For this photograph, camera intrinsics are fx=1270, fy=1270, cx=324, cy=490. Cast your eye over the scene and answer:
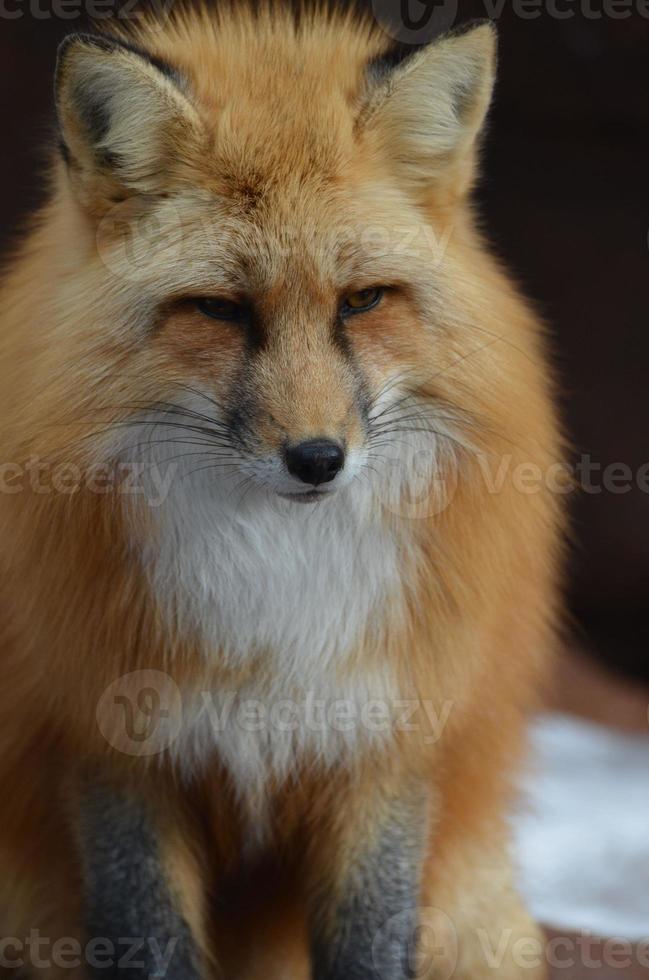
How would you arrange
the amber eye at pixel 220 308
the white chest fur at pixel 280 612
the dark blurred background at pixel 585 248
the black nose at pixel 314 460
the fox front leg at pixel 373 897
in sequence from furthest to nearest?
the dark blurred background at pixel 585 248 → the fox front leg at pixel 373 897 → the white chest fur at pixel 280 612 → the amber eye at pixel 220 308 → the black nose at pixel 314 460

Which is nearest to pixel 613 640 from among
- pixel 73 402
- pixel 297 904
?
pixel 297 904

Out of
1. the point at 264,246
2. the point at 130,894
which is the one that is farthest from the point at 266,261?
the point at 130,894

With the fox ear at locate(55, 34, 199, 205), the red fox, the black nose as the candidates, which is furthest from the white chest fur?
the fox ear at locate(55, 34, 199, 205)

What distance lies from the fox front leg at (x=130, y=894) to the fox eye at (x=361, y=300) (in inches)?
40.1

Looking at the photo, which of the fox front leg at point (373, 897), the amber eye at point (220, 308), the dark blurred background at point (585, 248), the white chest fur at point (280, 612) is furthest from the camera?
the dark blurred background at point (585, 248)

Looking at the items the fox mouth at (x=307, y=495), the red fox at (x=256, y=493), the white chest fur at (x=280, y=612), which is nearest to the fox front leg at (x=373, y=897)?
the red fox at (x=256, y=493)

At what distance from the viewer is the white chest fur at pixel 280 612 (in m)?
2.31

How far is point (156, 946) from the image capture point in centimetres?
240

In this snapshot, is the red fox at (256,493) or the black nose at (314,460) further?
the red fox at (256,493)

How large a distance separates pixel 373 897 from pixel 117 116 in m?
1.53

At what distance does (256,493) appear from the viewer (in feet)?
7.53

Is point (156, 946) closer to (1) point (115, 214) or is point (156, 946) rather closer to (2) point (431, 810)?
(2) point (431, 810)

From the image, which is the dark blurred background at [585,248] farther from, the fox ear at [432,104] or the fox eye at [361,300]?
the fox eye at [361,300]

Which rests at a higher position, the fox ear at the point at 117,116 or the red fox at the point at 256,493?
the fox ear at the point at 117,116
